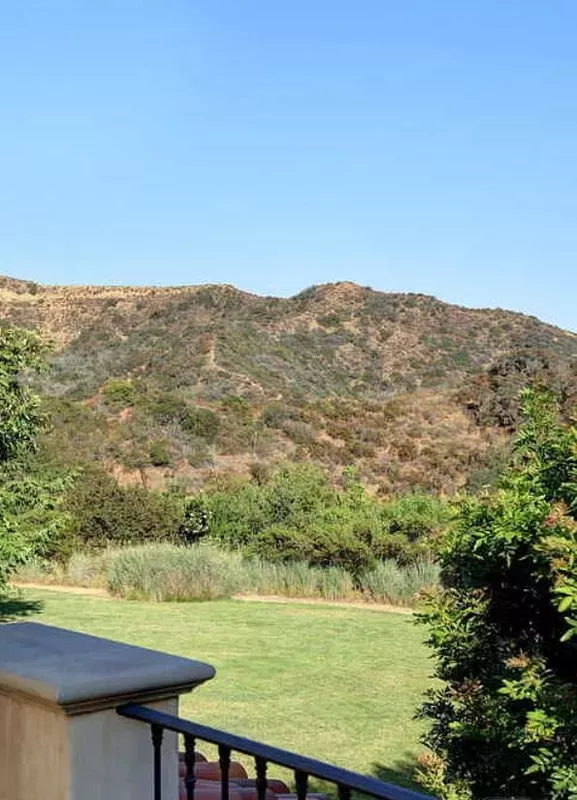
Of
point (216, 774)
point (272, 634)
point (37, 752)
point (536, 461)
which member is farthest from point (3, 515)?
point (37, 752)

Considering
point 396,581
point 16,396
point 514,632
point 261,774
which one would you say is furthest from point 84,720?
point 396,581

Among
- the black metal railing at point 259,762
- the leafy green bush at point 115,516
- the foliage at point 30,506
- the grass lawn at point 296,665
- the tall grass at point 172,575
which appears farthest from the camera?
the leafy green bush at point 115,516

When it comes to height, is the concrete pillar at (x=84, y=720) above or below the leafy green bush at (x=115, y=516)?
above

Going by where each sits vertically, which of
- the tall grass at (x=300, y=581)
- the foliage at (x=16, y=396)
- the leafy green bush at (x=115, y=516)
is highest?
the foliage at (x=16, y=396)

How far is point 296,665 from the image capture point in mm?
10180

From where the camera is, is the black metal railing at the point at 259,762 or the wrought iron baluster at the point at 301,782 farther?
the wrought iron baluster at the point at 301,782

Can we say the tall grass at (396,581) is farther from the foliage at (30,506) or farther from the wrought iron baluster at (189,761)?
the wrought iron baluster at (189,761)

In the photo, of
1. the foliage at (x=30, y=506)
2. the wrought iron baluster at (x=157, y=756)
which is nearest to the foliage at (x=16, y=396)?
the foliage at (x=30, y=506)

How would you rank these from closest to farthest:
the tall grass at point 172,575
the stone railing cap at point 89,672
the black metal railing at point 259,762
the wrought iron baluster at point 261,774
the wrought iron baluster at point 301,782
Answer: the black metal railing at point 259,762 → the wrought iron baluster at point 301,782 → the wrought iron baluster at point 261,774 → the stone railing cap at point 89,672 → the tall grass at point 172,575

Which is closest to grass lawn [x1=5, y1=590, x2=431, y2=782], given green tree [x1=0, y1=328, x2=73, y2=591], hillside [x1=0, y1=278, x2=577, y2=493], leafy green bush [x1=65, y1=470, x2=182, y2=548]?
green tree [x1=0, y1=328, x2=73, y2=591]

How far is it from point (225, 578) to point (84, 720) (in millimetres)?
13493

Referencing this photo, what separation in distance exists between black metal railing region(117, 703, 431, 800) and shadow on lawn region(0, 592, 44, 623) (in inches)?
397

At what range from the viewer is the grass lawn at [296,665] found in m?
7.54

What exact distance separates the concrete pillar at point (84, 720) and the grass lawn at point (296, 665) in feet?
11.1
